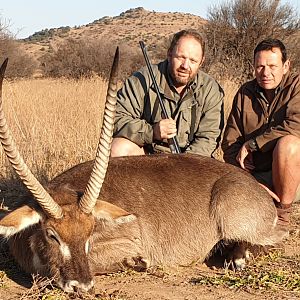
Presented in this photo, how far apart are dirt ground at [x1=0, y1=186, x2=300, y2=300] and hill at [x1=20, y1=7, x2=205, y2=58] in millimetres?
55084

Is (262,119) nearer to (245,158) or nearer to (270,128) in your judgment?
(270,128)

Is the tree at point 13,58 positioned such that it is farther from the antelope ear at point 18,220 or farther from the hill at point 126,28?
the hill at point 126,28

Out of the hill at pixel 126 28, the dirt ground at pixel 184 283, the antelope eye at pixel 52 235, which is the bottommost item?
the dirt ground at pixel 184 283

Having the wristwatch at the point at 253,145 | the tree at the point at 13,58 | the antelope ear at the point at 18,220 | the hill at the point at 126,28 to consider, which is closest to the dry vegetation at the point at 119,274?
the antelope ear at the point at 18,220

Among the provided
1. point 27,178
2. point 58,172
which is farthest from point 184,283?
point 58,172

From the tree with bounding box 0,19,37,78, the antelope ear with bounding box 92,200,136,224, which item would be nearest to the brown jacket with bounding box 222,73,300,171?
the antelope ear with bounding box 92,200,136,224

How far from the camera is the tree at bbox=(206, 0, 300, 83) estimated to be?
65.3 ft

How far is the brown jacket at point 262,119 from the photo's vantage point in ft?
20.4

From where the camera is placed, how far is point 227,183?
17.8 ft

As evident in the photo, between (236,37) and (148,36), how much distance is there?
140 feet

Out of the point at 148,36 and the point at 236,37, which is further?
the point at 148,36

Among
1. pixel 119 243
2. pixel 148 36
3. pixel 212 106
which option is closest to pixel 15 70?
pixel 212 106

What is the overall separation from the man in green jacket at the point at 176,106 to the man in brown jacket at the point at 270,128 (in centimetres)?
32

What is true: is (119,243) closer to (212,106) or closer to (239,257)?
(239,257)
